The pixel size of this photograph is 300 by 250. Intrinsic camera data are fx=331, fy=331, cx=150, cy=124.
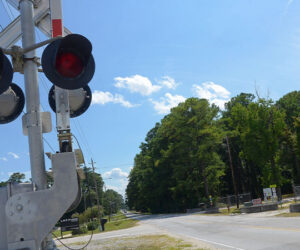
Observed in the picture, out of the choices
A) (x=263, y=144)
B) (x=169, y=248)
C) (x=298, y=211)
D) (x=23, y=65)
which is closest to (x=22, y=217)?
(x=23, y=65)

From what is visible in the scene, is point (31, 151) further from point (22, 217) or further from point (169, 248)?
point (169, 248)

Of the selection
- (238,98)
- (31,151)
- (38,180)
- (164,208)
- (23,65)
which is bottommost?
(164,208)

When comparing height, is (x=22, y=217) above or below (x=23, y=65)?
below

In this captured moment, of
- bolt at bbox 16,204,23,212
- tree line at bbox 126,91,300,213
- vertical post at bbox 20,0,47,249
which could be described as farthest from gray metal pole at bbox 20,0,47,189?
tree line at bbox 126,91,300,213

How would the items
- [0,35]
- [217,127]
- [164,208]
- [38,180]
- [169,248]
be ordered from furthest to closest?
[164,208] → [217,127] → [169,248] → [0,35] → [38,180]

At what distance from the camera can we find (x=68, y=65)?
2.51m

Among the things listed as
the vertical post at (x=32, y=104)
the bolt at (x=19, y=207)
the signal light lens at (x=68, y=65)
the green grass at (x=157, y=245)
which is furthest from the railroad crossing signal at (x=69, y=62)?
the green grass at (x=157, y=245)

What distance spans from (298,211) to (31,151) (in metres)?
21.5

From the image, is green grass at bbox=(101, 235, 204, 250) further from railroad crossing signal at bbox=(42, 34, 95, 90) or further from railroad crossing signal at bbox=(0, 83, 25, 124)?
railroad crossing signal at bbox=(42, 34, 95, 90)

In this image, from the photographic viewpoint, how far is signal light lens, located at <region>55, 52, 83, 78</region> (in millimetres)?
2482

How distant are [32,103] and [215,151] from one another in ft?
176

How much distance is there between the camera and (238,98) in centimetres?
7025

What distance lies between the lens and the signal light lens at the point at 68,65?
2482 millimetres

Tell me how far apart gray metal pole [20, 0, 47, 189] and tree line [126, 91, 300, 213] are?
3664 cm
